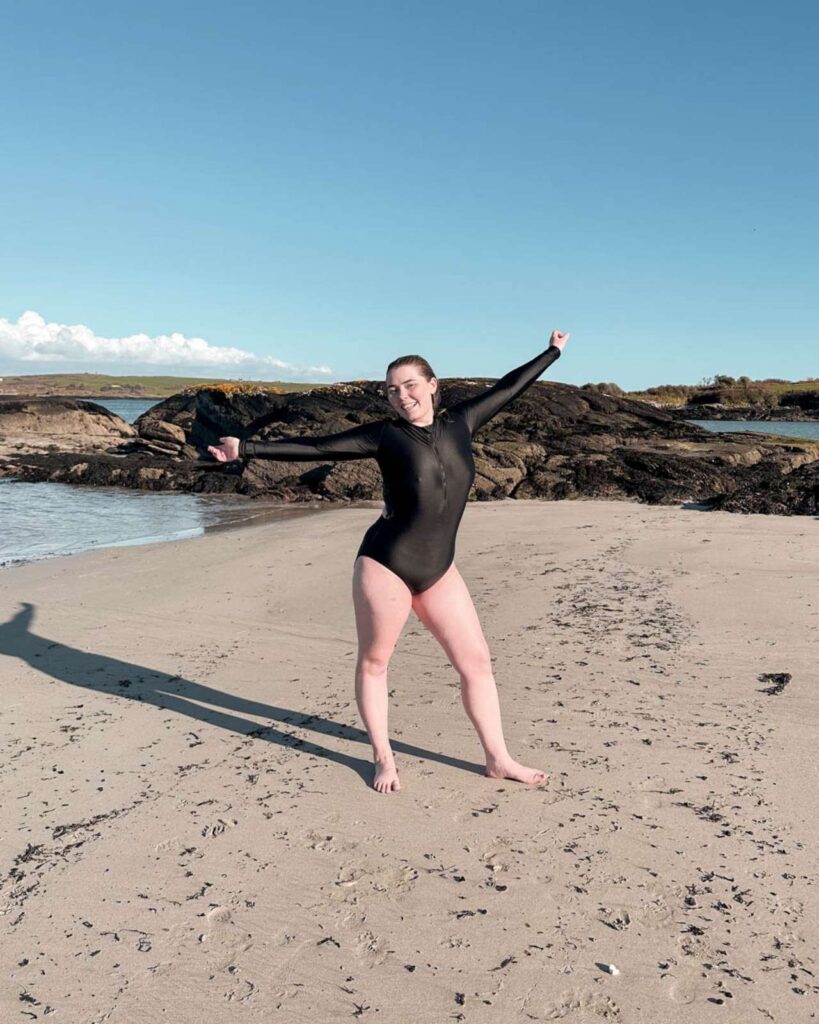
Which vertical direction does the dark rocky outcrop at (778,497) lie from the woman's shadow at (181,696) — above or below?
above

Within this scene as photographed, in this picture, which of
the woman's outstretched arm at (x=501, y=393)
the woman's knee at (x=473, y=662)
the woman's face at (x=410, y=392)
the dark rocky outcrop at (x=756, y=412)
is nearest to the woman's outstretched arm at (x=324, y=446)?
the woman's face at (x=410, y=392)

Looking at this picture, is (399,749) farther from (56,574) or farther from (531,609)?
(56,574)

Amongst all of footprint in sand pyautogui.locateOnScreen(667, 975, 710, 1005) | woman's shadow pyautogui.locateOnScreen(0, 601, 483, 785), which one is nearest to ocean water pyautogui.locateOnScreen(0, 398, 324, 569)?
woman's shadow pyautogui.locateOnScreen(0, 601, 483, 785)

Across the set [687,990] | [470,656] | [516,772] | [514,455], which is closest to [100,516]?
[514,455]

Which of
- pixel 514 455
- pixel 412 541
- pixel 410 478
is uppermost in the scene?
pixel 410 478

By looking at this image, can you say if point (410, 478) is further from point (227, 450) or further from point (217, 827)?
point (217, 827)

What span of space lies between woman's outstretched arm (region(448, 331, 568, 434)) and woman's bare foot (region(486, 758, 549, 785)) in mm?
1817

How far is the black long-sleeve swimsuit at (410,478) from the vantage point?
4.22 metres

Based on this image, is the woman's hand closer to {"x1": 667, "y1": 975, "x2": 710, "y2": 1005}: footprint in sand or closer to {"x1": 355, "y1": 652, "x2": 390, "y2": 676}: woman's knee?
{"x1": 355, "y1": 652, "x2": 390, "y2": 676}: woman's knee

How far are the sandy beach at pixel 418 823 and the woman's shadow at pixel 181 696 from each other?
26mm

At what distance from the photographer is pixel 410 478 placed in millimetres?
4215

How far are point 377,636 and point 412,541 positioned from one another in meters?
0.53

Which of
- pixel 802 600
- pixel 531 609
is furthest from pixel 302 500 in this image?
pixel 802 600

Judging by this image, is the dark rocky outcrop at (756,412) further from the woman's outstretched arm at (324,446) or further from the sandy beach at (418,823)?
the woman's outstretched arm at (324,446)
